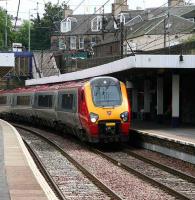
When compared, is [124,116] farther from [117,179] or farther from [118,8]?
[118,8]

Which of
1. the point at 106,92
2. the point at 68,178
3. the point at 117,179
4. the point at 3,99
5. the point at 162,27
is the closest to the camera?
the point at 117,179

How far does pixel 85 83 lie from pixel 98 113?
5.74ft

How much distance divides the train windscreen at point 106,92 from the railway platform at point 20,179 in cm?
403

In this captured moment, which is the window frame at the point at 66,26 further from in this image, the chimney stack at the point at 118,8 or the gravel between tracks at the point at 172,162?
the gravel between tracks at the point at 172,162

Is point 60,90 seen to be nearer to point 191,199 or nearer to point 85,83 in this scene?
point 85,83

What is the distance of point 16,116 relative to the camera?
155 feet

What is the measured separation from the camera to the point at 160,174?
1620cm

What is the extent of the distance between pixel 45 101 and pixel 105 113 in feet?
40.3

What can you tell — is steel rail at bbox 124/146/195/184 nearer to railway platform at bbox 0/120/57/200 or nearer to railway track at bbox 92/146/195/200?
railway track at bbox 92/146/195/200

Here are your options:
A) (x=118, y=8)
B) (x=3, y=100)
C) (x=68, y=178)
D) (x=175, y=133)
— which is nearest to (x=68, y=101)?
(x=175, y=133)

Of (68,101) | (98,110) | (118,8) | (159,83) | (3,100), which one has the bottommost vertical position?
(3,100)

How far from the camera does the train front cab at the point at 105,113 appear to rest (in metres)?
22.1

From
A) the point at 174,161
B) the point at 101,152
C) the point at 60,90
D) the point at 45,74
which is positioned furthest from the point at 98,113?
the point at 45,74

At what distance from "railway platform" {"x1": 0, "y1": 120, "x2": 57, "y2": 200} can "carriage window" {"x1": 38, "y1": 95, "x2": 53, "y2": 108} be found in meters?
12.0
